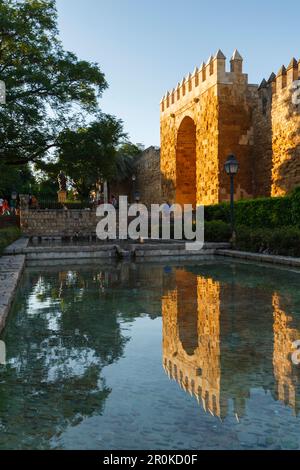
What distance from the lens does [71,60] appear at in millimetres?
20734

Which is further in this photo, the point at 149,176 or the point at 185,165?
the point at 149,176

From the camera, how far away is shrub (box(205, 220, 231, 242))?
1495cm

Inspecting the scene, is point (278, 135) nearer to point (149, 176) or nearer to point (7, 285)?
point (7, 285)

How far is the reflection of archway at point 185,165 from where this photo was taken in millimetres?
24844

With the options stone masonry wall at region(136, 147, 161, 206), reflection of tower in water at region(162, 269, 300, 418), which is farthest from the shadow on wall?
stone masonry wall at region(136, 147, 161, 206)

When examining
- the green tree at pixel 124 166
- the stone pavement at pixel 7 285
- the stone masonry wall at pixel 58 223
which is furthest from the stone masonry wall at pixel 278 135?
the green tree at pixel 124 166

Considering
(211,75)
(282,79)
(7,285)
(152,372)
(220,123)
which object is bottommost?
(152,372)

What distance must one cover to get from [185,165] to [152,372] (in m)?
22.6

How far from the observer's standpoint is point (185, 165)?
25.2 metres

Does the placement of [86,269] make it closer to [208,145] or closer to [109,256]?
[109,256]

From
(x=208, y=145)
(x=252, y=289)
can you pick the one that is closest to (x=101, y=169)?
(x=208, y=145)

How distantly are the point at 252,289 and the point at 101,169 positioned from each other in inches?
598

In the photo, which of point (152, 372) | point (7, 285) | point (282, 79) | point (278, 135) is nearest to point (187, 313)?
point (152, 372)

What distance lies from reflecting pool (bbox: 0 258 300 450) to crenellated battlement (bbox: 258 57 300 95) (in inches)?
501
